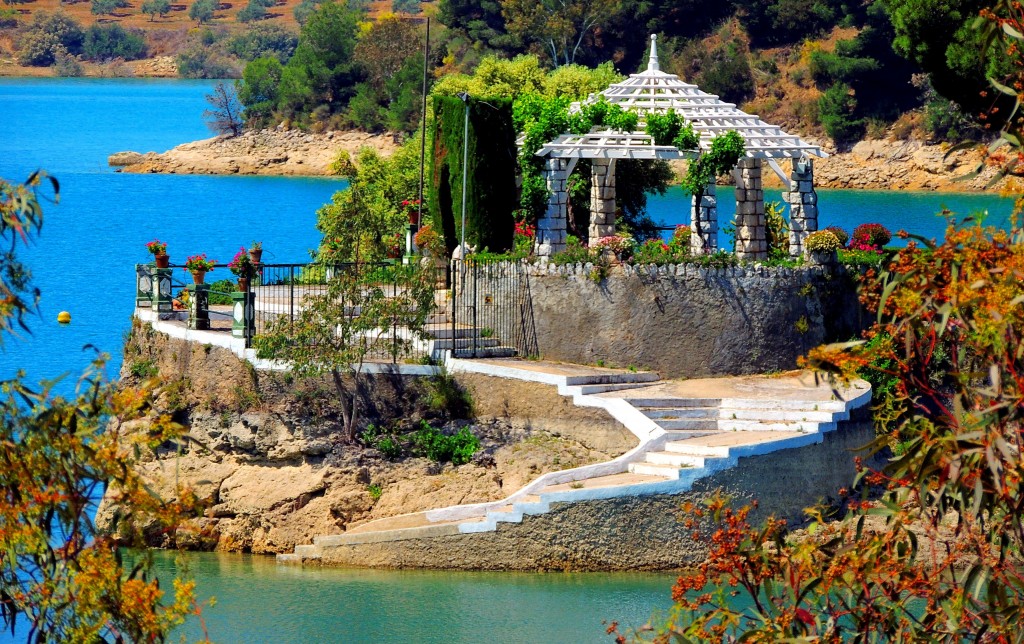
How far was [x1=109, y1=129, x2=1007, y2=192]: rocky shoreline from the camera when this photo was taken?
88562 mm

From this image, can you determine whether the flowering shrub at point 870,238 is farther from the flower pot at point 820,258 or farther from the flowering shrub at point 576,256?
the flowering shrub at point 576,256

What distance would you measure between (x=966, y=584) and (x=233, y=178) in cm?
9725

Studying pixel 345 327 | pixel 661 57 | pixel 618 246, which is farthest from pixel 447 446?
pixel 661 57

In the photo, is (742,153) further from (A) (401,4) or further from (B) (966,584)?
(A) (401,4)

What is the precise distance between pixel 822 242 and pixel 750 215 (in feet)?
4.28

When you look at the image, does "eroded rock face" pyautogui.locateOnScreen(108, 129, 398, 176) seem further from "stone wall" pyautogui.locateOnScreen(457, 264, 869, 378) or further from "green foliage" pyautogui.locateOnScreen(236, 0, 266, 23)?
"green foliage" pyautogui.locateOnScreen(236, 0, 266, 23)

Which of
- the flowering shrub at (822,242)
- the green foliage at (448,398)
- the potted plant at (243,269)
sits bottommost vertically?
the green foliage at (448,398)

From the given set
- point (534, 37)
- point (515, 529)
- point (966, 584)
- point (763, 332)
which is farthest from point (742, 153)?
point (534, 37)

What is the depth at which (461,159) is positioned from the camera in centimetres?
3381

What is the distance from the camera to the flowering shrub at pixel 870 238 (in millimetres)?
32500

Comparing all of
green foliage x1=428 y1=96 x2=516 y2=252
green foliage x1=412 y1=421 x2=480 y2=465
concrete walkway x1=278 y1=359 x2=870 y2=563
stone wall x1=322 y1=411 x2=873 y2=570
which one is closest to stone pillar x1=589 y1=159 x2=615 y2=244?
green foliage x1=428 y1=96 x2=516 y2=252

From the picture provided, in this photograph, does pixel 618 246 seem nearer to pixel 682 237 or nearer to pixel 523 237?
pixel 682 237

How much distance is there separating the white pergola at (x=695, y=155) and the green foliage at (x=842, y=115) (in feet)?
203

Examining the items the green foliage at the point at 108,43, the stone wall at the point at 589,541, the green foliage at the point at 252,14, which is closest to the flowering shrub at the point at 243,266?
the stone wall at the point at 589,541
